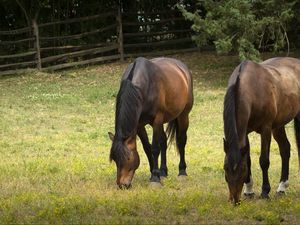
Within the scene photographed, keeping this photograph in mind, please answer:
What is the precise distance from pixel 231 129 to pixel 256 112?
1.82 feet

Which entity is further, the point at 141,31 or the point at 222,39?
the point at 141,31

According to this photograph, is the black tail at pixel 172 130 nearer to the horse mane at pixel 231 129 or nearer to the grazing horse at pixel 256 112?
the grazing horse at pixel 256 112

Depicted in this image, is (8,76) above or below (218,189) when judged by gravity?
below

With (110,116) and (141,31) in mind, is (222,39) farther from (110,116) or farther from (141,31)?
(141,31)

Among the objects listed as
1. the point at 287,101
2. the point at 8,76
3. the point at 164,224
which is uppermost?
the point at 287,101

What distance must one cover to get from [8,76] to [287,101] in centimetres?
1576

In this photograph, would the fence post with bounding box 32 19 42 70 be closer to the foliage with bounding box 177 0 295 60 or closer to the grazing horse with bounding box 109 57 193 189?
the foliage with bounding box 177 0 295 60

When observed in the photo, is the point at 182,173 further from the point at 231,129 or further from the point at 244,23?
the point at 244,23

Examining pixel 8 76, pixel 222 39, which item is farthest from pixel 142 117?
pixel 8 76

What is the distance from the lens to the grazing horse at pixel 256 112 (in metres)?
6.57

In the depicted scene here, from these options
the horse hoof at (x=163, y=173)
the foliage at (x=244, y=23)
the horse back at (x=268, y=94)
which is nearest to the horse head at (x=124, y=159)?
the horse hoof at (x=163, y=173)

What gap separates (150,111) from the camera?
8.33m

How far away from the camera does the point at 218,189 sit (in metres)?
7.70

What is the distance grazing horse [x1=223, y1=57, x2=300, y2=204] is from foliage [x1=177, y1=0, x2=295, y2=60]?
8.92m
